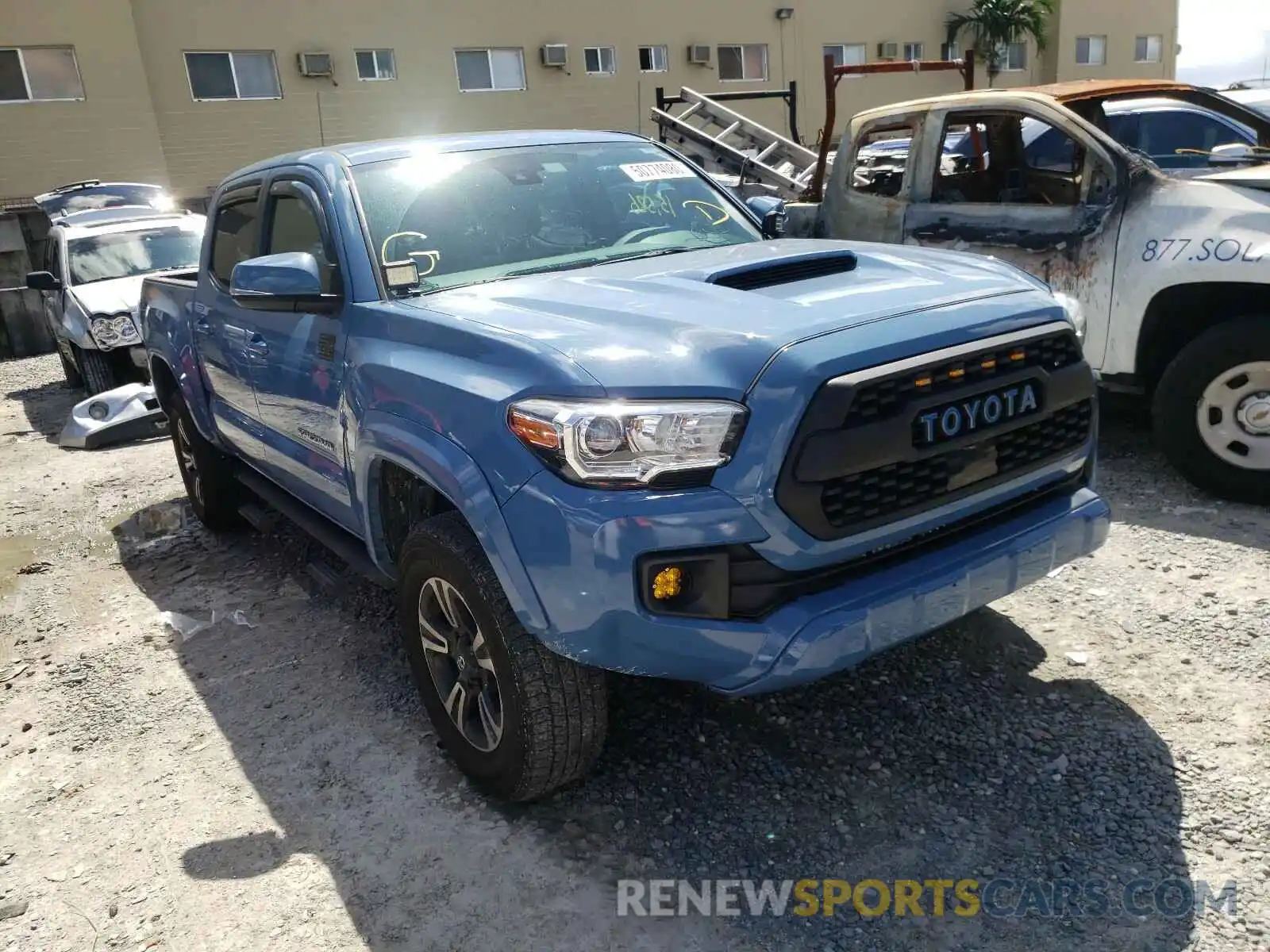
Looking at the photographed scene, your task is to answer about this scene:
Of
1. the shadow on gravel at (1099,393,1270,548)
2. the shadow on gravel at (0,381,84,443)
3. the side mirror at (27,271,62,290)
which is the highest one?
the side mirror at (27,271,62,290)

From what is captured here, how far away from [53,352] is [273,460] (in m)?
12.2


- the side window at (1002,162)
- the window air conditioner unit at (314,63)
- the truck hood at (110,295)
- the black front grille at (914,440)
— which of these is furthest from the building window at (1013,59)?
the black front grille at (914,440)

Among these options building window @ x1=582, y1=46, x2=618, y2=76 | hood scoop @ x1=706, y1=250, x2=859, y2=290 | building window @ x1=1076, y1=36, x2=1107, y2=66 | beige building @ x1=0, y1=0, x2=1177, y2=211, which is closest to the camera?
hood scoop @ x1=706, y1=250, x2=859, y2=290

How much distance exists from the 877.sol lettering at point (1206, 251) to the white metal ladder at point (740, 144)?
5.49 m

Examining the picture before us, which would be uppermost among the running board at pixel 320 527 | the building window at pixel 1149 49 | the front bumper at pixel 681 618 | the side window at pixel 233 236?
the building window at pixel 1149 49

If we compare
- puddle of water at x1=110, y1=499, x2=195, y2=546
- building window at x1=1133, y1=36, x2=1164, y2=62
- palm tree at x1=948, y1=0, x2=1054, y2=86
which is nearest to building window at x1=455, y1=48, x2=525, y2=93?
palm tree at x1=948, y1=0, x2=1054, y2=86

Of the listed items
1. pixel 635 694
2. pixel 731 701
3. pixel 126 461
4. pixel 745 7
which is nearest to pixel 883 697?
pixel 731 701

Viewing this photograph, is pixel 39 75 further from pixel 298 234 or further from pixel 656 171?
pixel 656 171

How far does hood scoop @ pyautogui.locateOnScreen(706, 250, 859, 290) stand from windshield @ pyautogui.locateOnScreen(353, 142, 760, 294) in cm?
68

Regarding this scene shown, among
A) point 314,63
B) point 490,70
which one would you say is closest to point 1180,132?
point 314,63

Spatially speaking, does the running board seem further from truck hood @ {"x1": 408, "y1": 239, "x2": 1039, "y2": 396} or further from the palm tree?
the palm tree

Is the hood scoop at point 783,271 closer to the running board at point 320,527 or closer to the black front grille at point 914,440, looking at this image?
the black front grille at point 914,440

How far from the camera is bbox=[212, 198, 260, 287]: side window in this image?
13.8ft

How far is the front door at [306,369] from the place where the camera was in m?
3.32
